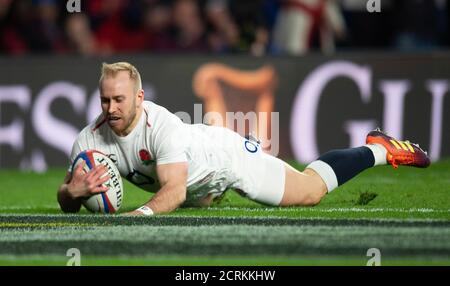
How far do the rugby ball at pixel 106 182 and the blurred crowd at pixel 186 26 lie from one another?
639 cm

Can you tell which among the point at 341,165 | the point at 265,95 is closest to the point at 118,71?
the point at 341,165

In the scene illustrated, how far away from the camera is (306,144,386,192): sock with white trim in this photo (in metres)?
8.88

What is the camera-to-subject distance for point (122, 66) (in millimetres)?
7992

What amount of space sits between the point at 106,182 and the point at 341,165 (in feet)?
6.50

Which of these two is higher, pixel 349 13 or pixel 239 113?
pixel 349 13

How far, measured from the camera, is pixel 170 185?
7.93 metres

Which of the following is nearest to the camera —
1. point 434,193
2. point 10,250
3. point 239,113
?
point 10,250

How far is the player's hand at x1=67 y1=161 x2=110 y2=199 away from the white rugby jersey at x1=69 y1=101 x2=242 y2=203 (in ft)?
0.74

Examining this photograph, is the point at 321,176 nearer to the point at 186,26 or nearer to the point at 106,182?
the point at 106,182
